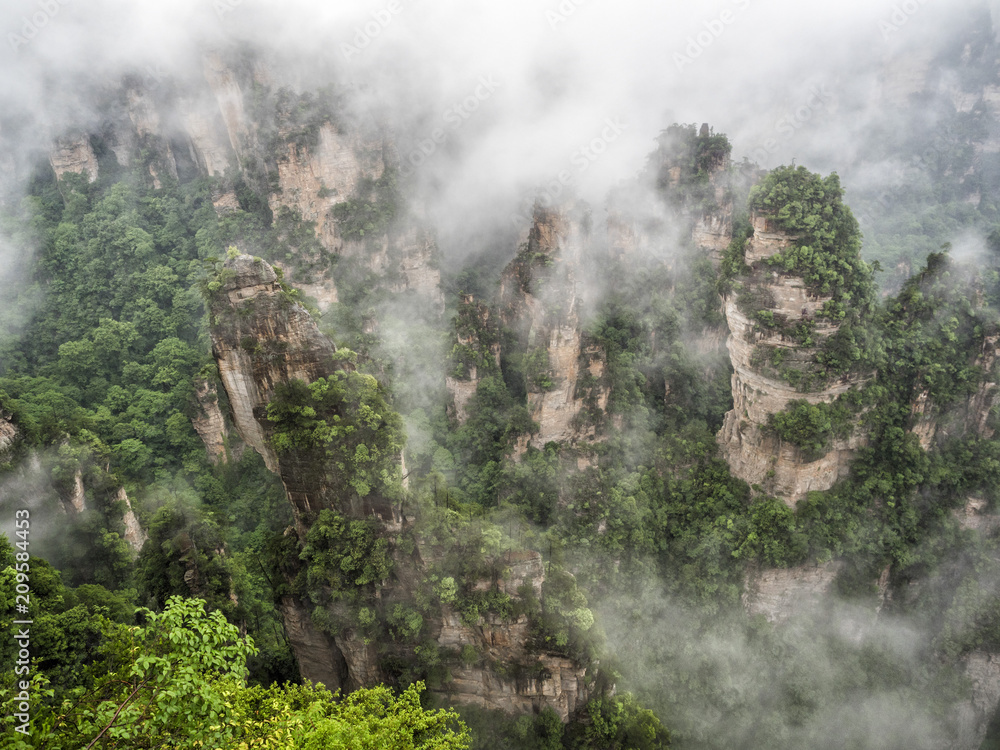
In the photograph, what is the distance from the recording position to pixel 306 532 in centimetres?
2267

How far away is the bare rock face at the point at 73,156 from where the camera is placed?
48781 mm

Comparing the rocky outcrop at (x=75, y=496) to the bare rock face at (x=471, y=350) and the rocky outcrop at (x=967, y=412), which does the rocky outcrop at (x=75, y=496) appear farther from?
the rocky outcrop at (x=967, y=412)

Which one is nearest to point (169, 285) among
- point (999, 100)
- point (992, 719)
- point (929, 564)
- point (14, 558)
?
point (14, 558)

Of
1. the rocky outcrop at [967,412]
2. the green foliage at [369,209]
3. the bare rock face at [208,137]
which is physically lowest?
the rocky outcrop at [967,412]

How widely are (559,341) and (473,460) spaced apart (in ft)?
32.9

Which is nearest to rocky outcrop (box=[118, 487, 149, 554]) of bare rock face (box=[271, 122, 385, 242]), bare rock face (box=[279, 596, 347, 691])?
bare rock face (box=[279, 596, 347, 691])

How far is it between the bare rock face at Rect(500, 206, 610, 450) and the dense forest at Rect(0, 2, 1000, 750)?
0.69ft

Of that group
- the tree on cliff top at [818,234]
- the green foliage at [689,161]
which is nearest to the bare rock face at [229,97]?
the green foliage at [689,161]

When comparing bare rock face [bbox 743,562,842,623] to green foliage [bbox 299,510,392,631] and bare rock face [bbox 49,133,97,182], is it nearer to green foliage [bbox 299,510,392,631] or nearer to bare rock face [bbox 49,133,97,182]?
green foliage [bbox 299,510,392,631]

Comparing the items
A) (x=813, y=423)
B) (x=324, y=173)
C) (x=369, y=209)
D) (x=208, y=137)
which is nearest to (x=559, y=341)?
(x=813, y=423)

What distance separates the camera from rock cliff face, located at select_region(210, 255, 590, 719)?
19641 millimetres

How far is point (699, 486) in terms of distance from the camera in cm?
3366

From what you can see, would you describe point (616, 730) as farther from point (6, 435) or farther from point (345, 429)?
point (6, 435)

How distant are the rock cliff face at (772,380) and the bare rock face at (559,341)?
7617mm
